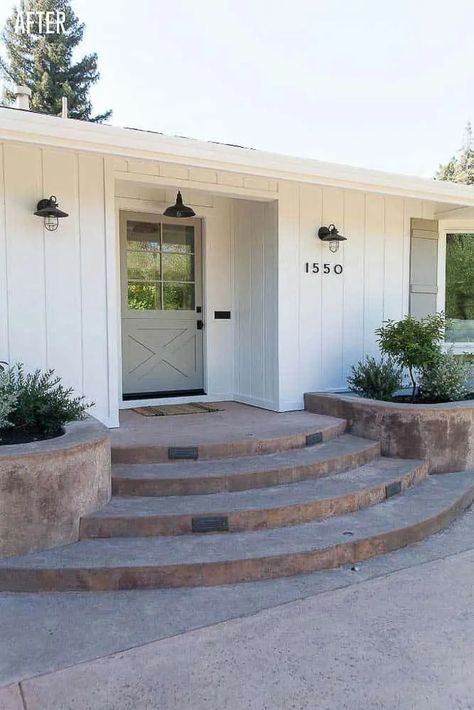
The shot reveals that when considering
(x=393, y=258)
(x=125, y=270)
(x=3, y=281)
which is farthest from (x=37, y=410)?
(x=393, y=258)

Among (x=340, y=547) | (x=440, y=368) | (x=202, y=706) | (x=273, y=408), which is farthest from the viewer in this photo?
(x=273, y=408)

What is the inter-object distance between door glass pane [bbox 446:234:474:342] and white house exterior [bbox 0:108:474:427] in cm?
21

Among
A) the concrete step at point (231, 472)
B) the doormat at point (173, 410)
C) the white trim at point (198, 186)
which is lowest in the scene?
the concrete step at point (231, 472)

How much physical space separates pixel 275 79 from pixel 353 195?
554 inches

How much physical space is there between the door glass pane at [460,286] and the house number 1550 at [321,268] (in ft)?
6.08

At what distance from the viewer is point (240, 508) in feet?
11.2

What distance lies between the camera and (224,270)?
6.37 m

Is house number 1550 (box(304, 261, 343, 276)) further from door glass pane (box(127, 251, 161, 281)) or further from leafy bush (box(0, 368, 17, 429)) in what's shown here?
leafy bush (box(0, 368, 17, 429))

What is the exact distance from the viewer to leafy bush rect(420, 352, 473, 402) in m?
5.15

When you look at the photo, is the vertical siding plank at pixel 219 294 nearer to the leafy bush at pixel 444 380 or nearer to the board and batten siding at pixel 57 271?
the board and batten siding at pixel 57 271

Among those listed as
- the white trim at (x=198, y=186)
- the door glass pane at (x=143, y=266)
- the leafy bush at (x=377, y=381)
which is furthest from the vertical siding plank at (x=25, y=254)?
the leafy bush at (x=377, y=381)

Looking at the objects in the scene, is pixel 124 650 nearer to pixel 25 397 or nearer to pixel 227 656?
pixel 227 656

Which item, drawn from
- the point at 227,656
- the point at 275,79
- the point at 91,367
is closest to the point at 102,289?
the point at 91,367

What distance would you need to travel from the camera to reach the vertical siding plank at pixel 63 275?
455 centimetres
